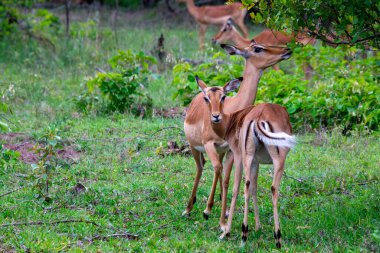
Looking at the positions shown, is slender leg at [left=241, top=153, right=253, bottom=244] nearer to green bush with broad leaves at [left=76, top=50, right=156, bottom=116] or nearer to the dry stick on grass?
the dry stick on grass

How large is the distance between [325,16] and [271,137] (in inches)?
48.1

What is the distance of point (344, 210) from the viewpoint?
18.1 feet

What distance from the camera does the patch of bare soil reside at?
7.31 meters

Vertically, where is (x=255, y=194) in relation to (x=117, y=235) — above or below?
above

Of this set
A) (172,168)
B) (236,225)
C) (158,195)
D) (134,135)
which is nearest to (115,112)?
(134,135)

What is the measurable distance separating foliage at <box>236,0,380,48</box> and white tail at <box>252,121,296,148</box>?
0.92m

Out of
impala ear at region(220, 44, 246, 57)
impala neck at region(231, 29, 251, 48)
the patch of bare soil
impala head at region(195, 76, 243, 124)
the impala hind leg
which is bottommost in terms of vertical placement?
impala neck at region(231, 29, 251, 48)

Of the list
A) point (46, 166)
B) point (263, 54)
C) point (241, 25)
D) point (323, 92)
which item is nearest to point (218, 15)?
point (241, 25)

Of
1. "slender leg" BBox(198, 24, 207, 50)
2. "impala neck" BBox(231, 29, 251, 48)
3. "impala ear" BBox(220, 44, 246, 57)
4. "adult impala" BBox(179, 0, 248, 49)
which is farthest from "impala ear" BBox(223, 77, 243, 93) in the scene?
"adult impala" BBox(179, 0, 248, 49)

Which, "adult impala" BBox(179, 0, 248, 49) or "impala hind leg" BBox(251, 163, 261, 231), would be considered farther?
"adult impala" BBox(179, 0, 248, 49)

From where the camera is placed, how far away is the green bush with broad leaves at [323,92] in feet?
26.7

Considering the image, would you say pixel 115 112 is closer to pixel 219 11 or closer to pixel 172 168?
pixel 172 168

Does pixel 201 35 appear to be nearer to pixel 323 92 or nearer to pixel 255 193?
pixel 323 92

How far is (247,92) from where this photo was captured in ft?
19.7
